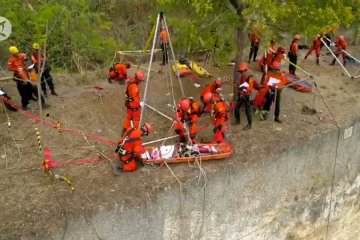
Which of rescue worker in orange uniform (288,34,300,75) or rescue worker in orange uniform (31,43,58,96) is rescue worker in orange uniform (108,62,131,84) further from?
rescue worker in orange uniform (288,34,300,75)

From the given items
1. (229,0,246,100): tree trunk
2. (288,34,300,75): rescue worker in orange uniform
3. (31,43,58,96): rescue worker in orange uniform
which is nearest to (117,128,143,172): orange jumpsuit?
(229,0,246,100): tree trunk

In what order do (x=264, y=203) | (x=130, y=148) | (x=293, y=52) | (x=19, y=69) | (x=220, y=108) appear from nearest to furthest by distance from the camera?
(x=130, y=148)
(x=220, y=108)
(x=264, y=203)
(x=19, y=69)
(x=293, y=52)

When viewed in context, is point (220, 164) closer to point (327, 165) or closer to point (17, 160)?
point (327, 165)

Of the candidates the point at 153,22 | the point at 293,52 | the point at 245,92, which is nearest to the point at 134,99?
the point at 245,92

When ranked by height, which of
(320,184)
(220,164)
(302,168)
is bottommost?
(320,184)

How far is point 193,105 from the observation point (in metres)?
8.44

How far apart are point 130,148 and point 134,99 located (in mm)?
1474

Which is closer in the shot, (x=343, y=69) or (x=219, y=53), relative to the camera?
(x=219, y=53)

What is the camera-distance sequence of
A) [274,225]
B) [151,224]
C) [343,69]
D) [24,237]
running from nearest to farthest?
[24,237] < [151,224] < [274,225] < [343,69]

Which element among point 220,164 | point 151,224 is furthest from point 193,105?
point 151,224

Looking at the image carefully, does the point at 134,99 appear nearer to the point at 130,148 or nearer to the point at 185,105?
the point at 185,105

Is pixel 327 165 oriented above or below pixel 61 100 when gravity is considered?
below

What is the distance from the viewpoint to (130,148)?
302 inches

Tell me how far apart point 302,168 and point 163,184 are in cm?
378
